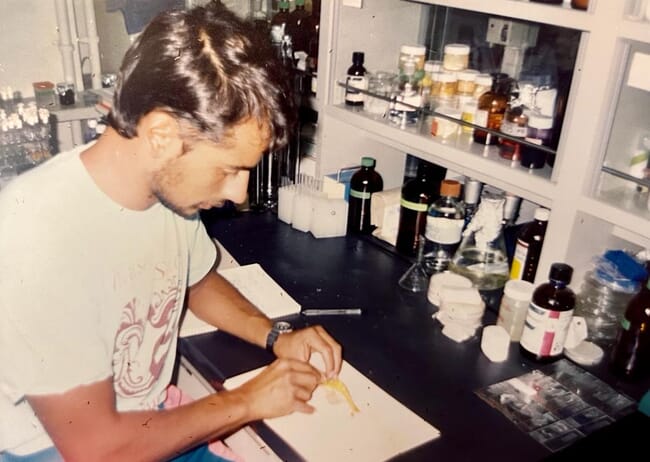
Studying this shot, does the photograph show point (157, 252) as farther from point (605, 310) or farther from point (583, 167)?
point (605, 310)

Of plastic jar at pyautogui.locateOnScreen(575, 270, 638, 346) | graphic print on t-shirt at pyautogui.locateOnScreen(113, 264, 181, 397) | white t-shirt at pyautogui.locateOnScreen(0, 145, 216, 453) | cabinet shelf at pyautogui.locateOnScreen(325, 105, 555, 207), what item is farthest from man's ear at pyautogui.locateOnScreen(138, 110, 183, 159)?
plastic jar at pyautogui.locateOnScreen(575, 270, 638, 346)

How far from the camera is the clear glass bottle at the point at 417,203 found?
1.55 metres

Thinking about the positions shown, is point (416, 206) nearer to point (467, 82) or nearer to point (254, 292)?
point (467, 82)

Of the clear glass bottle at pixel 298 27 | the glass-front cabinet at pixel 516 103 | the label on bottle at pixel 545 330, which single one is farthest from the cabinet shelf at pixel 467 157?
the clear glass bottle at pixel 298 27

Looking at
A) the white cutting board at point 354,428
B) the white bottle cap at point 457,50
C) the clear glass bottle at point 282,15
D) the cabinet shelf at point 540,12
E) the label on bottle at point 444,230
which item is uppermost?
the cabinet shelf at point 540,12

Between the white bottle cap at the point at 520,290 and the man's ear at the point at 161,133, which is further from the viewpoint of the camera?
the white bottle cap at the point at 520,290

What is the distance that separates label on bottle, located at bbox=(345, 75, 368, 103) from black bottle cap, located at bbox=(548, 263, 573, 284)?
723 mm

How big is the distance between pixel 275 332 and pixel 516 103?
701 millimetres

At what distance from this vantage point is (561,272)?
111 centimetres

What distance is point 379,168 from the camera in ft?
5.94

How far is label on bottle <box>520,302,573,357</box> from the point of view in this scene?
1135 millimetres

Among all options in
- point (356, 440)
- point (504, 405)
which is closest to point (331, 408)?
point (356, 440)

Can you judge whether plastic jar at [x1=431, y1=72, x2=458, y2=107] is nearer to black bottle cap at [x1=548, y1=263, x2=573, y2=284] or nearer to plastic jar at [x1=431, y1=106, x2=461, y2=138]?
plastic jar at [x1=431, y1=106, x2=461, y2=138]

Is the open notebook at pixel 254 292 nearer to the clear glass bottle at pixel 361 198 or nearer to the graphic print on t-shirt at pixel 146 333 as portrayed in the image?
the graphic print on t-shirt at pixel 146 333
